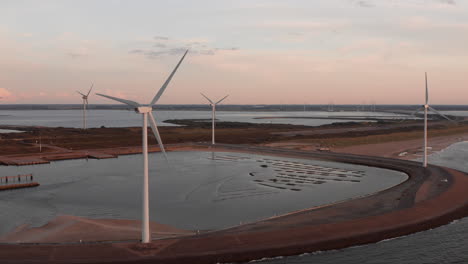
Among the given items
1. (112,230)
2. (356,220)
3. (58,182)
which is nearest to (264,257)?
(356,220)

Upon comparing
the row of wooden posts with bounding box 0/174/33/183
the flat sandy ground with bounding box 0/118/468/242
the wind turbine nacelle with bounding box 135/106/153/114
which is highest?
the wind turbine nacelle with bounding box 135/106/153/114

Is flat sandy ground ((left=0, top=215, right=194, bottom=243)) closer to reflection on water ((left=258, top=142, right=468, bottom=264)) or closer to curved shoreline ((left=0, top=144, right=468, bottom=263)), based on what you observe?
curved shoreline ((left=0, top=144, right=468, bottom=263))

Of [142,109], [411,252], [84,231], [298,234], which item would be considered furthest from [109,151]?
[411,252]

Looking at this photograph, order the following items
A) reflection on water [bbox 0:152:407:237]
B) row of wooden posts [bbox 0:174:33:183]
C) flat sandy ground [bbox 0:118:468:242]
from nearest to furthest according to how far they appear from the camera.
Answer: flat sandy ground [bbox 0:118:468:242] → reflection on water [bbox 0:152:407:237] → row of wooden posts [bbox 0:174:33:183]

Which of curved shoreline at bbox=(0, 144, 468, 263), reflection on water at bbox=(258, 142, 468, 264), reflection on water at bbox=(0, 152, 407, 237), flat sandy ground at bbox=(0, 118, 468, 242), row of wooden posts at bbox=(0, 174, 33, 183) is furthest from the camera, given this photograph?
row of wooden posts at bbox=(0, 174, 33, 183)

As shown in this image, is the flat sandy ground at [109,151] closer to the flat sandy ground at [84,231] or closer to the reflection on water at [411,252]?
the flat sandy ground at [84,231]

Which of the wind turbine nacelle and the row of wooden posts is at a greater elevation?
the wind turbine nacelle

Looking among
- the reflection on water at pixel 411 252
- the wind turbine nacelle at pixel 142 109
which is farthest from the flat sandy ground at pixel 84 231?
the reflection on water at pixel 411 252

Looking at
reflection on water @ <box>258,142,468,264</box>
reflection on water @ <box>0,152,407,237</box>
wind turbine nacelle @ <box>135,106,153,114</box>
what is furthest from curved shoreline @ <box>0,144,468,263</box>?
wind turbine nacelle @ <box>135,106,153,114</box>
